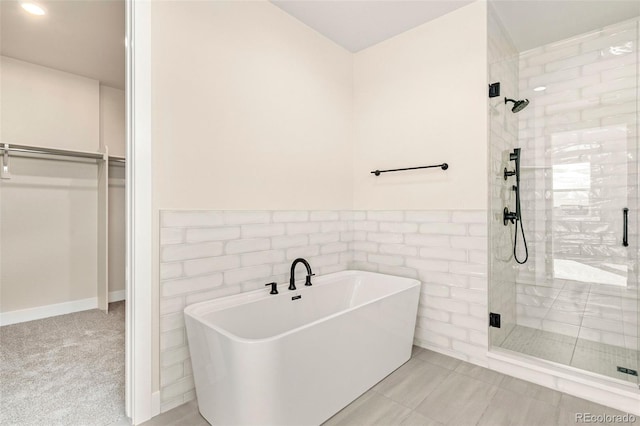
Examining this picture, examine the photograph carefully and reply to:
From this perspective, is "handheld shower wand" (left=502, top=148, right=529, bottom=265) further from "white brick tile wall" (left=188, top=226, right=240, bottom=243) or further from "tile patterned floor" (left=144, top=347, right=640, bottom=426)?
"white brick tile wall" (left=188, top=226, right=240, bottom=243)

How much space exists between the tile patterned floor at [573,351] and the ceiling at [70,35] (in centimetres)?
395

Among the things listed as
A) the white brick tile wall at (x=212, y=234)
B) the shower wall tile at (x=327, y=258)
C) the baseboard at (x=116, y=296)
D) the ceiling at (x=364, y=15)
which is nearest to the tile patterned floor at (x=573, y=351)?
the shower wall tile at (x=327, y=258)

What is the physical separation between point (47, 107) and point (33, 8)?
1329 mm

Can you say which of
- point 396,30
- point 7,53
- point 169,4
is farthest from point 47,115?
point 396,30

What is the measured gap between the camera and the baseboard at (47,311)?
310cm

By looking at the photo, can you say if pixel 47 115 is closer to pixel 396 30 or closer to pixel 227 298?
pixel 227 298

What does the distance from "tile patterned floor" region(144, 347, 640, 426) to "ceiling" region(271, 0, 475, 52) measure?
2.71 meters

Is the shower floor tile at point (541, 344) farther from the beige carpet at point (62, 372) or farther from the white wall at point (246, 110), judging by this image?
the beige carpet at point (62, 372)

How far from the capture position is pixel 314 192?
2.73 m

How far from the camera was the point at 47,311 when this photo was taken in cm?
332

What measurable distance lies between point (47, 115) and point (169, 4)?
2598mm

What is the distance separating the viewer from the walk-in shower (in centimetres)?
222

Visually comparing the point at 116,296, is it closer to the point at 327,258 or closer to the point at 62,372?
the point at 62,372

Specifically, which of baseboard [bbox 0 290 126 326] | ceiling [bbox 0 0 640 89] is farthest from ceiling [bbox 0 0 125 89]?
baseboard [bbox 0 290 126 326]
